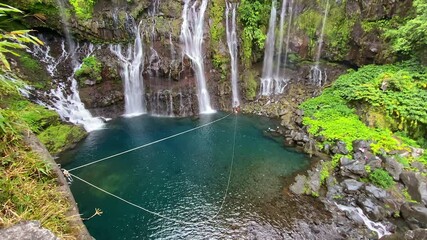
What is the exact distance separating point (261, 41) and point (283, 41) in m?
1.86

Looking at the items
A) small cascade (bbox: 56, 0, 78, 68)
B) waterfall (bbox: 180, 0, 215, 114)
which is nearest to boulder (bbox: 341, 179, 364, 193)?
waterfall (bbox: 180, 0, 215, 114)

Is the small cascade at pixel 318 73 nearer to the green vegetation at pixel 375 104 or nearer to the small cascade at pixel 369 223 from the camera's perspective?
the green vegetation at pixel 375 104

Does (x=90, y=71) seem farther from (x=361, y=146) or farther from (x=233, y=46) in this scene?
(x=361, y=146)

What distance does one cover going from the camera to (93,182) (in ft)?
31.0

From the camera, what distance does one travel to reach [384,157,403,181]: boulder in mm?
8820

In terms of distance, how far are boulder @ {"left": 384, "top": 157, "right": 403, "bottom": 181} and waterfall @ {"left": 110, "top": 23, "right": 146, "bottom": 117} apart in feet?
42.6

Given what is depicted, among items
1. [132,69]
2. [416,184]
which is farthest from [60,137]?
[416,184]

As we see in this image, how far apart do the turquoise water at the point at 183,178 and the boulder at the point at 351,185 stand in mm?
1843

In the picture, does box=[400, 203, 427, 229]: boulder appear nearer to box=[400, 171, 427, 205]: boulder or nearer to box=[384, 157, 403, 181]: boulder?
box=[400, 171, 427, 205]: boulder

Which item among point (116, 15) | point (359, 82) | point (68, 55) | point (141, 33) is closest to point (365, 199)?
point (359, 82)

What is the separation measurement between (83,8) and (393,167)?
56.9 ft

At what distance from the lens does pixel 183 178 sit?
989 cm

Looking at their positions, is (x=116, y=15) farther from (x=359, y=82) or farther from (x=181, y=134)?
(x=359, y=82)

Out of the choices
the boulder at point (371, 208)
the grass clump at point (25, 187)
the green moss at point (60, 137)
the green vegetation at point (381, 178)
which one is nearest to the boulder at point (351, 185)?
the boulder at point (371, 208)
